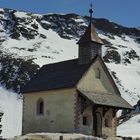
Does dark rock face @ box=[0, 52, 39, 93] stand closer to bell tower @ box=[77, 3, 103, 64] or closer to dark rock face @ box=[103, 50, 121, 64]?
dark rock face @ box=[103, 50, 121, 64]

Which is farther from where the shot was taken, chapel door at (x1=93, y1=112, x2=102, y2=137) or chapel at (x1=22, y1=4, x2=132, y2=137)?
chapel door at (x1=93, y1=112, x2=102, y2=137)

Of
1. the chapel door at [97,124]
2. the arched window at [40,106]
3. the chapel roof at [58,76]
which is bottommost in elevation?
the chapel door at [97,124]

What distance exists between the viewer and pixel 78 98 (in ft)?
165

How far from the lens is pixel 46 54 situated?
16638cm

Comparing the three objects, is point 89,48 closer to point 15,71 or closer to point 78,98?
point 78,98

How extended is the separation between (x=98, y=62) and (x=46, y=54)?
11332cm

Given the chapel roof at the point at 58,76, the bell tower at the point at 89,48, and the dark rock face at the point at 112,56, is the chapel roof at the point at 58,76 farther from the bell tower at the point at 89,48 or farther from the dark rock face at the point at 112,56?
the dark rock face at the point at 112,56

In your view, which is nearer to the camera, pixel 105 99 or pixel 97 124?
pixel 105 99

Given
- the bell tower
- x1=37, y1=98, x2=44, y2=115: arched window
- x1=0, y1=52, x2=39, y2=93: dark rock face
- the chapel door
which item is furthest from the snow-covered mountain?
the chapel door

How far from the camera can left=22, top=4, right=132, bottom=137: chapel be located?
166 feet

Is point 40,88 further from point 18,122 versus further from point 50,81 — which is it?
point 18,122

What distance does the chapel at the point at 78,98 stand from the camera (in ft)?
166

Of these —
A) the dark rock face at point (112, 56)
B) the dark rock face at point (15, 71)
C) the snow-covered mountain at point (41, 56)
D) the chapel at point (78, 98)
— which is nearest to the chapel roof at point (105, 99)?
the chapel at point (78, 98)

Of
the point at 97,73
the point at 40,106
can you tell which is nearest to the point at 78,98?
the point at 97,73
